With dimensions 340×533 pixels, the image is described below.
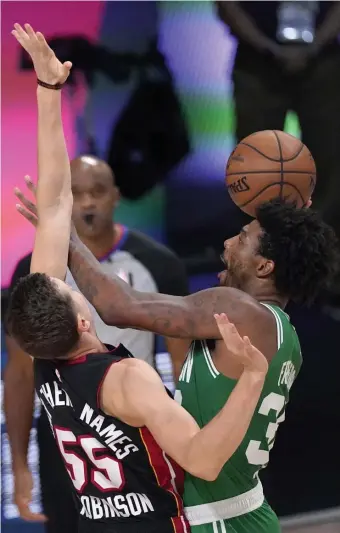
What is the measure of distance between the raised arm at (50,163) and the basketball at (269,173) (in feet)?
1.97

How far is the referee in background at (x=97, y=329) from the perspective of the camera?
3447 mm

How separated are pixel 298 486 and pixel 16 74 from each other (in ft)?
8.56

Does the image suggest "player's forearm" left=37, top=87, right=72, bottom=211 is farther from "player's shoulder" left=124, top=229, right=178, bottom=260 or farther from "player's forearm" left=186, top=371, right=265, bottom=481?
"player's shoulder" left=124, top=229, right=178, bottom=260

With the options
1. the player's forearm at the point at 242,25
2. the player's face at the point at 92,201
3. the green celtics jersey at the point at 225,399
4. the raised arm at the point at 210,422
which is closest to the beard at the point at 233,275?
the green celtics jersey at the point at 225,399

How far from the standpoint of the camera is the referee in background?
3447mm

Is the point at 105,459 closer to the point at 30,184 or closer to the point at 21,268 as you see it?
the point at 30,184

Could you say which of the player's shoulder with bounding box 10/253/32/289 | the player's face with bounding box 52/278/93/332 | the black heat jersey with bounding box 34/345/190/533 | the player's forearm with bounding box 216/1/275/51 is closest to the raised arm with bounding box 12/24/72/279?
the player's face with bounding box 52/278/93/332

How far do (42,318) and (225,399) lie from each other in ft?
1.74

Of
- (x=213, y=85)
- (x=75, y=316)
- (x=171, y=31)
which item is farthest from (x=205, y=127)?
(x=75, y=316)

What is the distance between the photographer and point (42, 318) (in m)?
1.78

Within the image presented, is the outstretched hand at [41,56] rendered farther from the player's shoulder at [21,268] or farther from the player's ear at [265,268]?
the player's shoulder at [21,268]

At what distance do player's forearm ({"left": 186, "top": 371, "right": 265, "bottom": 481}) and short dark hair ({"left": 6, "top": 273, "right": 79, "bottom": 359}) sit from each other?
42 cm

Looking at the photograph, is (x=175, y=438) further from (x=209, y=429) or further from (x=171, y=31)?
(x=171, y=31)

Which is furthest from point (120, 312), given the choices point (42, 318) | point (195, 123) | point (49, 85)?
point (195, 123)
